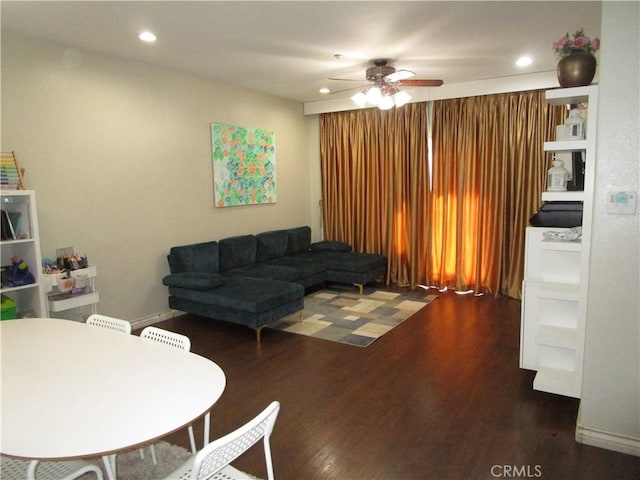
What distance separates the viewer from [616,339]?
7.80ft

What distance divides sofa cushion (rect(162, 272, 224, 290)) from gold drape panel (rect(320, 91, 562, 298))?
112 inches

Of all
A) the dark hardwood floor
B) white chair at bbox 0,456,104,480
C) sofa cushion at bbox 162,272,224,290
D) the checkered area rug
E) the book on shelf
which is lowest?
the dark hardwood floor

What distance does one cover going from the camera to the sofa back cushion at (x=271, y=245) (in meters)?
5.90

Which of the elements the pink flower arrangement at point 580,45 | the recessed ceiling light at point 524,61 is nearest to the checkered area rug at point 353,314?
the pink flower arrangement at point 580,45

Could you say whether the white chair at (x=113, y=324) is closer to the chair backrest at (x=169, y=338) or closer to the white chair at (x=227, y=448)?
the chair backrest at (x=169, y=338)

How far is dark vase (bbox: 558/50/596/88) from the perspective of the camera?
2.59m

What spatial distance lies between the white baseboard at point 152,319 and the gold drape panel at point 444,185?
115 inches

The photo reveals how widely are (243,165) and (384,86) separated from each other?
2.17 m

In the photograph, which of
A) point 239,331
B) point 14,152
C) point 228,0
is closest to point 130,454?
point 239,331

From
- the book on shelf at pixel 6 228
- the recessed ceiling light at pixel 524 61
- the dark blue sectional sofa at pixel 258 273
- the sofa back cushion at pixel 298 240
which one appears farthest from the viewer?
the sofa back cushion at pixel 298 240

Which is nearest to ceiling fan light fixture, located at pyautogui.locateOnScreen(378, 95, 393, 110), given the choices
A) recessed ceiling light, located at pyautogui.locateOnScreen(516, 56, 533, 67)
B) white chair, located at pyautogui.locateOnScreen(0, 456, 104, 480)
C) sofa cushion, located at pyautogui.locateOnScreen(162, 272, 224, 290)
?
recessed ceiling light, located at pyautogui.locateOnScreen(516, 56, 533, 67)

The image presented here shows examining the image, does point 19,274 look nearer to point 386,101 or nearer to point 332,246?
point 386,101

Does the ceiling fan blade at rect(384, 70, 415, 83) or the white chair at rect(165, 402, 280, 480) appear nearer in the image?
the white chair at rect(165, 402, 280, 480)

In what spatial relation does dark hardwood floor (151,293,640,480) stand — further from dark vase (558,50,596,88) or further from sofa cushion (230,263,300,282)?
dark vase (558,50,596,88)
